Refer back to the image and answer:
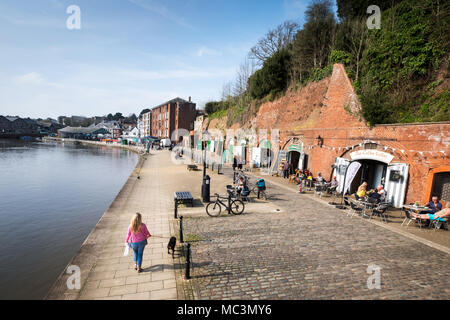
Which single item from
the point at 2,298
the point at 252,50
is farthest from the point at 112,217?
the point at 252,50

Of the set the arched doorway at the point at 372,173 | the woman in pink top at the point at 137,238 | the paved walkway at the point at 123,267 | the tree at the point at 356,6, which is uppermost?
the tree at the point at 356,6

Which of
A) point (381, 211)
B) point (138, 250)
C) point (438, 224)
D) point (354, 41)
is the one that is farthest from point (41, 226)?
point (354, 41)

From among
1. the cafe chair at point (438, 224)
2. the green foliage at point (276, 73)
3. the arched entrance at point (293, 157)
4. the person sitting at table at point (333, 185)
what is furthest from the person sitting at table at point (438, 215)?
the green foliage at point (276, 73)

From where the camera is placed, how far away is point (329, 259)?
19.9 feet

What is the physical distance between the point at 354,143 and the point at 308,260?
918 cm

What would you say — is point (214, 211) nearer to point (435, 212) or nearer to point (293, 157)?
point (435, 212)

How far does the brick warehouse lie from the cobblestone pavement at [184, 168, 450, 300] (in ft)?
10.5

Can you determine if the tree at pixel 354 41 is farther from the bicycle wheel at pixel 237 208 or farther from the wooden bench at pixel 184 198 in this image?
the wooden bench at pixel 184 198

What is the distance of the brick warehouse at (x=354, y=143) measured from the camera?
9.22m

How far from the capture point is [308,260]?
5988 millimetres

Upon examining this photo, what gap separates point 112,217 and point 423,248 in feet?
35.0

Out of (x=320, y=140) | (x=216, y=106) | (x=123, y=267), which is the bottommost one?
(x=123, y=267)

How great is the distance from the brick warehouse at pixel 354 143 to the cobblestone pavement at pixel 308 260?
3.19 metres
